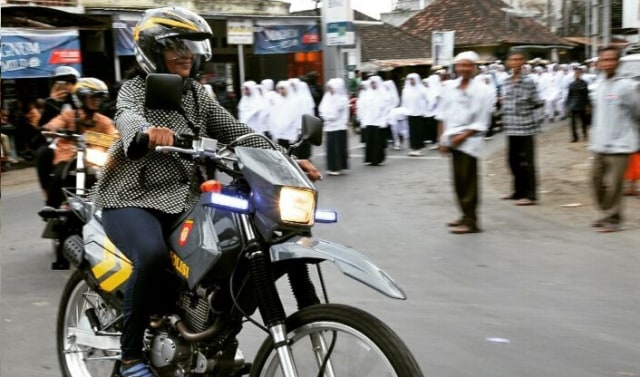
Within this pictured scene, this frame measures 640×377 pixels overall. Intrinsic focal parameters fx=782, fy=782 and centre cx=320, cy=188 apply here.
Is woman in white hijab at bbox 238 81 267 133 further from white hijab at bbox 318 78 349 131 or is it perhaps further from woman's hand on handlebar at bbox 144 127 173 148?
woman's hand on handlebar at bbox 144 127 173 148

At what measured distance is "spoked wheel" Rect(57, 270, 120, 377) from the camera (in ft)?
12.4

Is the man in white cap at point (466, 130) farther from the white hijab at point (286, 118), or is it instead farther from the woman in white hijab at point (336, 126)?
the white hijab at point (286, 118)

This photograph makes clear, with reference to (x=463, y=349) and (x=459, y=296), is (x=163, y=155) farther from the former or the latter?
(x=459, y=296)

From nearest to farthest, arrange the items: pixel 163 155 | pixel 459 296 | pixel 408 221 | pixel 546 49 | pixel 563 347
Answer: pixel 163 155 → pixel 563 347 → pixel 459 296 → pixel 408 221 → pixel 546 49

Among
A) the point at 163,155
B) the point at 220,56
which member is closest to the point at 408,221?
the point at 163,155

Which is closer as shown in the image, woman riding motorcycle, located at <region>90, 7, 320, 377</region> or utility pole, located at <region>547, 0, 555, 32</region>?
woman riding motorcycle, located at <region>90, 7, 320, 377</region>

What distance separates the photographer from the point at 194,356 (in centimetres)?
317

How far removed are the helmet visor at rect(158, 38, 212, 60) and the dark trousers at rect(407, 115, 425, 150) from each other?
48.4ft

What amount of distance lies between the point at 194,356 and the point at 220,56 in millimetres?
25226

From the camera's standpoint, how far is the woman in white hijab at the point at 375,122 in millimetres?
15250

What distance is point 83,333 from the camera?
12.7 ft

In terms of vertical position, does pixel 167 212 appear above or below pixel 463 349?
above

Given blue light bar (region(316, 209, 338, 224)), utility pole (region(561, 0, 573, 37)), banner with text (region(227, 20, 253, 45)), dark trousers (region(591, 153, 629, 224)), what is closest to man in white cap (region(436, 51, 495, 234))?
dark trousers (region(591, 153, 629, 224))

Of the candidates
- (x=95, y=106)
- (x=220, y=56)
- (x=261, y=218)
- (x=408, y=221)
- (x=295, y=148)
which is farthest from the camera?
(x=220, y=56)
